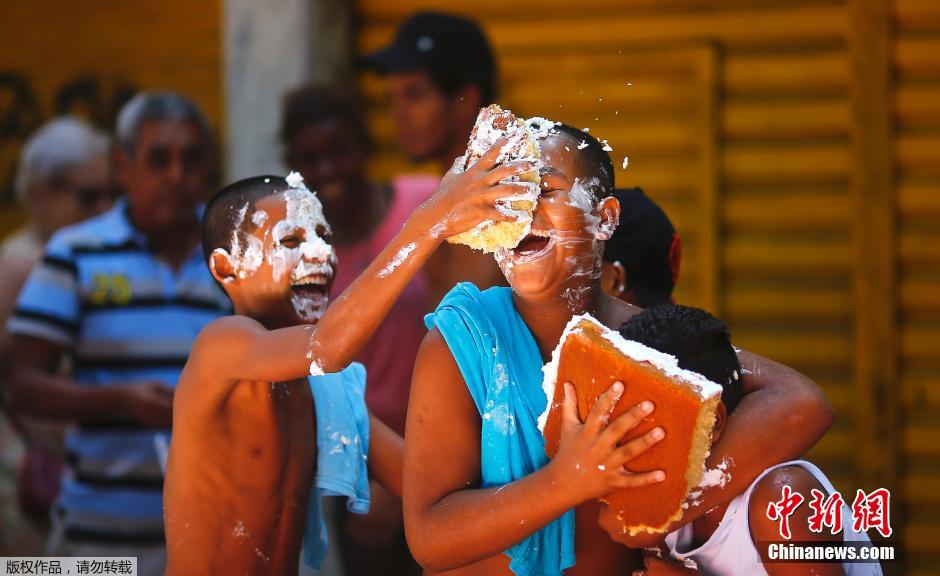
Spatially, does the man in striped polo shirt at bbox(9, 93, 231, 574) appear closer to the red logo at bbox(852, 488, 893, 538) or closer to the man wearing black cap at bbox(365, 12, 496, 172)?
the man wearing black cap at bbox(365, 12, 496, 172)

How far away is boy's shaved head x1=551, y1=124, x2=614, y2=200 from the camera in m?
2.29

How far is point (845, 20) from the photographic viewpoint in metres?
4.57

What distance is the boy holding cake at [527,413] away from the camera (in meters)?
2.07

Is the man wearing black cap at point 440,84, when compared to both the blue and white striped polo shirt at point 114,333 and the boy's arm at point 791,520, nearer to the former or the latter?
the blue and white striped polo shirt at point 114,333

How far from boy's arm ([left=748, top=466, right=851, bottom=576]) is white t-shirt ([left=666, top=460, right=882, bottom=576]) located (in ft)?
0.04

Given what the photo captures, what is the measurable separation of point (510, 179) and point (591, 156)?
1.01 ft

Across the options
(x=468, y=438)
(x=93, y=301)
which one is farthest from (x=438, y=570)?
(x=93, y=301)

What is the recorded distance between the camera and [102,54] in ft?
19.2

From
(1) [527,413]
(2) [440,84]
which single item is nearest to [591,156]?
(1) [527,413]

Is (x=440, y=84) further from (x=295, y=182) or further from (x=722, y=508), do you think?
(x=722, y=508)

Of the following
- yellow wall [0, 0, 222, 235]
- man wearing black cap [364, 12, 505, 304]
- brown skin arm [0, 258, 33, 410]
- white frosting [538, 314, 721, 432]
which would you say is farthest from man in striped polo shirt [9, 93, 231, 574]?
white frosting [538, 314, 721, 432]

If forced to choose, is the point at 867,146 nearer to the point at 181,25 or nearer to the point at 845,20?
the point at 845,20

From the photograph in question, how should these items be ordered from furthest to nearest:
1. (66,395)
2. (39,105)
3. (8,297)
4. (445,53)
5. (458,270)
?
(39,105), (8,297), (445,53), (66,395), (458,270)

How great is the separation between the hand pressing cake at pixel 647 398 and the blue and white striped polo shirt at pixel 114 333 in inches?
87.8
